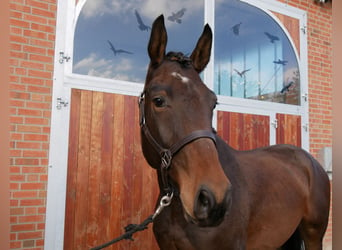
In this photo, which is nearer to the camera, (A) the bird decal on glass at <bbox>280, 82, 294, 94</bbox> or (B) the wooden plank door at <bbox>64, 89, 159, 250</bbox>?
(B) the wooden plank door at <bbox>64, 89, 159, 250</bbox>

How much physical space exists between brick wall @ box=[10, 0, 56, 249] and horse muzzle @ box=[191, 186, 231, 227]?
2.07 metres

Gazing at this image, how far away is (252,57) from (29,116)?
11.0ft

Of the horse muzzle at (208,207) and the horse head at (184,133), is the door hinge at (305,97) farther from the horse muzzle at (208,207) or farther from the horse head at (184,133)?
the horse muzzle at (208,207)

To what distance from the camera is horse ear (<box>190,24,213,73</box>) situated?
6.77ft

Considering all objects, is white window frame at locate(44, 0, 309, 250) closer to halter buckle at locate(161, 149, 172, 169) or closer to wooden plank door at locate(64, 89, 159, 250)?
wooden plank door at locate(64, 89, 159, 250)

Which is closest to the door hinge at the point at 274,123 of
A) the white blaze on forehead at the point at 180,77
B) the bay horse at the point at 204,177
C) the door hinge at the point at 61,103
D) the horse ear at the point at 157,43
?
the bay horse at the point at 204,177

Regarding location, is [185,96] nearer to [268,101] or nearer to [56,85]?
[56,85]

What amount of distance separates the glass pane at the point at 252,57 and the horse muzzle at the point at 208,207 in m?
3.12

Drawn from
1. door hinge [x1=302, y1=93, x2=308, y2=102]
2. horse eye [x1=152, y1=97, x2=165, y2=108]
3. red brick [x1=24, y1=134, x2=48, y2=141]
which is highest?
door hinge [x1=302, y1=93, x2=308, y2=102]

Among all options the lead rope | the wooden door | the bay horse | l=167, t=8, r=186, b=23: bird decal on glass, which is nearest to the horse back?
the bay horse

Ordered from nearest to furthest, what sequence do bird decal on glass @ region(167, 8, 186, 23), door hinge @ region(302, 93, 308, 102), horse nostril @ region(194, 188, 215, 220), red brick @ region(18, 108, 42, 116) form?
horse nostril @ region(194, 188, 215, 220) → red brick @ region(18, 108, 42, 116) → bird decal on glass @ region(167, 8, 186, 23) → door hinge @ region(302, 93, 308, 102)

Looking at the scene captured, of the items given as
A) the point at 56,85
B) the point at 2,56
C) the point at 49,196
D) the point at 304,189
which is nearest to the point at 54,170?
the point at 49,196

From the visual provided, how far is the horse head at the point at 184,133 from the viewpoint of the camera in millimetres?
1411

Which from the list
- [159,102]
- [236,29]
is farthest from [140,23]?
[159,102]
